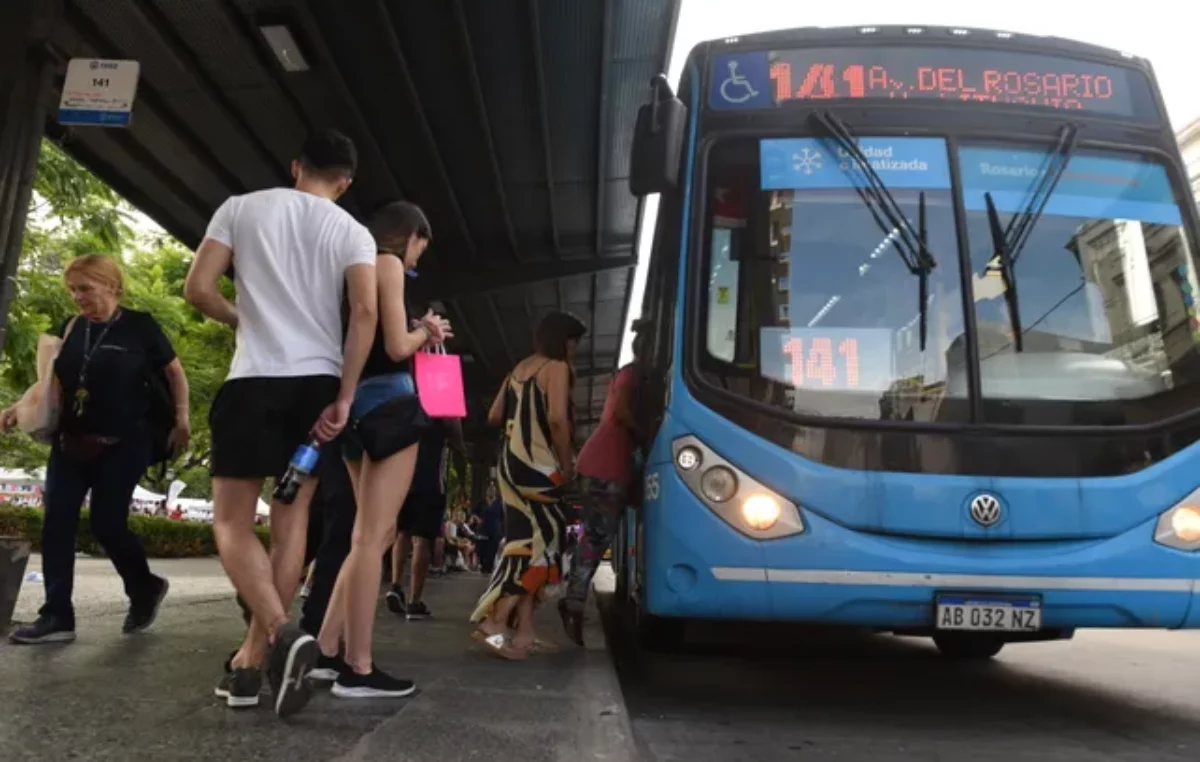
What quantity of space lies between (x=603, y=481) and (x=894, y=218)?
1926 mm

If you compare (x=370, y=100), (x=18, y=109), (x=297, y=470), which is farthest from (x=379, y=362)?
(x=370, y=100)

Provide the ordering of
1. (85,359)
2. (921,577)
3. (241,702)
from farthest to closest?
(85,359), (921,577), (241,702)

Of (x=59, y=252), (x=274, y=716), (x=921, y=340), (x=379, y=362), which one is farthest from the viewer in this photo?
(x=59, y=252)

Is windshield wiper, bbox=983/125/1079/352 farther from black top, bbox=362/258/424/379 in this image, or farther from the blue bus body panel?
black top, bbox=362/258/424/379

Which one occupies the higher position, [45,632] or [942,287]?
[942,287]

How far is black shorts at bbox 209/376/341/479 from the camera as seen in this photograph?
2787 mm

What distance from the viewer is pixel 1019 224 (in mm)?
4102

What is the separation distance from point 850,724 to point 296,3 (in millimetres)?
6377

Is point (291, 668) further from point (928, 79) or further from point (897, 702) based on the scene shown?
point (928, 79)

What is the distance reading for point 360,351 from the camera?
115 inches

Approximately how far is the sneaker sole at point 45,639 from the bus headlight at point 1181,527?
14.6 ft

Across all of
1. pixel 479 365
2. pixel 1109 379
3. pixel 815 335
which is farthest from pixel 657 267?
pixel 479 365

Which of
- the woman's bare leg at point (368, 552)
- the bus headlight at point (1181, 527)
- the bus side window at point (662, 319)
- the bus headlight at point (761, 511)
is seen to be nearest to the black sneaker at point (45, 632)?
the woman's bare leg at point (368, 552)

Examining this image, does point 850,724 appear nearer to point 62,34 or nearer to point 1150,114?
point 1150,114
